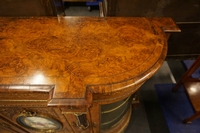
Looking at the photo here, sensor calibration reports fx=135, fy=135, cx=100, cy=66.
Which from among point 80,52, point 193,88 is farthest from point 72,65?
point 193,88

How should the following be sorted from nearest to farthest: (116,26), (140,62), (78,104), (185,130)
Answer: (78,104), (140,62), (116,26), (185,130)

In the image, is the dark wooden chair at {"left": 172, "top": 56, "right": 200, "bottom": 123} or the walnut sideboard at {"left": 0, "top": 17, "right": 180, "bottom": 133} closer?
the walnut sideboard at {"left": 0, "top": 17, "right": 180, "bottom": 133}

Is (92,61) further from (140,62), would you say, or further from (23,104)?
(23,104)

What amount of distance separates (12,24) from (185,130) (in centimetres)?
163

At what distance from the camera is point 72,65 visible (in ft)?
2.16

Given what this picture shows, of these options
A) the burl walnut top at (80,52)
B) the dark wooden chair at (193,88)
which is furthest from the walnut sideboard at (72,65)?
the dark wooden chair at (193,88)

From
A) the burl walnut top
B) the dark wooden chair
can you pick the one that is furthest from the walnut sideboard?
the dark wooden chair

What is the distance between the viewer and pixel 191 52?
4.90 ft

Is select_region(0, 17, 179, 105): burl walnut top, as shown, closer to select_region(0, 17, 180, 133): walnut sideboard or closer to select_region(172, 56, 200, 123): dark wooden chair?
select_region(0, 17, 180, 133): walnut sideboard

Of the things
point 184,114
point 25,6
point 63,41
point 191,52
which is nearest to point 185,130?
point 184,114

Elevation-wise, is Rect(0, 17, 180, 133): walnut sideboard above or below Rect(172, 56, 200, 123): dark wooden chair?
above

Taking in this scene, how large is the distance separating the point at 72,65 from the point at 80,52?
0.31 feet

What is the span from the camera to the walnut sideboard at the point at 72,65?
60 centimetres

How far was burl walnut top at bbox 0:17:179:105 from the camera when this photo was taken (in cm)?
61
